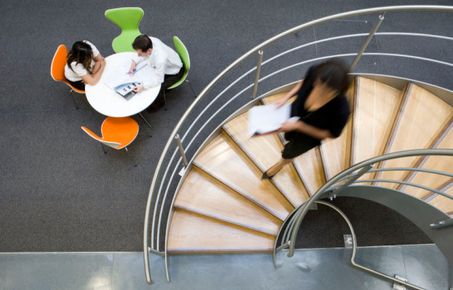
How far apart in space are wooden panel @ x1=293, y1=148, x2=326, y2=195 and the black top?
2.79 feet

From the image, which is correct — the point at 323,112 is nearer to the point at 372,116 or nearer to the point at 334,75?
the point at 334,75

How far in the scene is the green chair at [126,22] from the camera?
4.04m

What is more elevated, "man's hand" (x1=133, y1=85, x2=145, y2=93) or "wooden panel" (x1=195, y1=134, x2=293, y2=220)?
"wooden panel" (x1=195, y1=134, x2=293, y2=220)

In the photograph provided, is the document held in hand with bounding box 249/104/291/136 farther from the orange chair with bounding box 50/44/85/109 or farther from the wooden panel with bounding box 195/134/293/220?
the orange chair with bounding box 50/44/85/109

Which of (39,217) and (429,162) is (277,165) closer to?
(429,162)

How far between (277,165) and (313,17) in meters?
2.72

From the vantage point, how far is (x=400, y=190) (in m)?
3.04

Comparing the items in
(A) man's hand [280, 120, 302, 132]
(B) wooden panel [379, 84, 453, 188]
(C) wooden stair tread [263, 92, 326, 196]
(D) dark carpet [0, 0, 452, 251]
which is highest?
(B) wooden panel [379, 84, 453, 188]

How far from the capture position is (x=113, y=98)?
12.1ft

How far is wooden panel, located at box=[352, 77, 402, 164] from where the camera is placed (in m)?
3.26

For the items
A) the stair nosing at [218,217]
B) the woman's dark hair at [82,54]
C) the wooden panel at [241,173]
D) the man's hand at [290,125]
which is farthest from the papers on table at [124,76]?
the man's hand at [290,125]

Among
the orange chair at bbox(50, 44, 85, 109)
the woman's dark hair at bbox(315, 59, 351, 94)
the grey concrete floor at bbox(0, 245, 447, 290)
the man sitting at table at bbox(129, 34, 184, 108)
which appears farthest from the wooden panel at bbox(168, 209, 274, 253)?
the orange chair at bbox(50, 44, 85, 109)

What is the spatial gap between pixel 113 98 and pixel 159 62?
24.4 inches

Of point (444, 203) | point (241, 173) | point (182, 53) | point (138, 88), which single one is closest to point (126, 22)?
point (182, 53)
